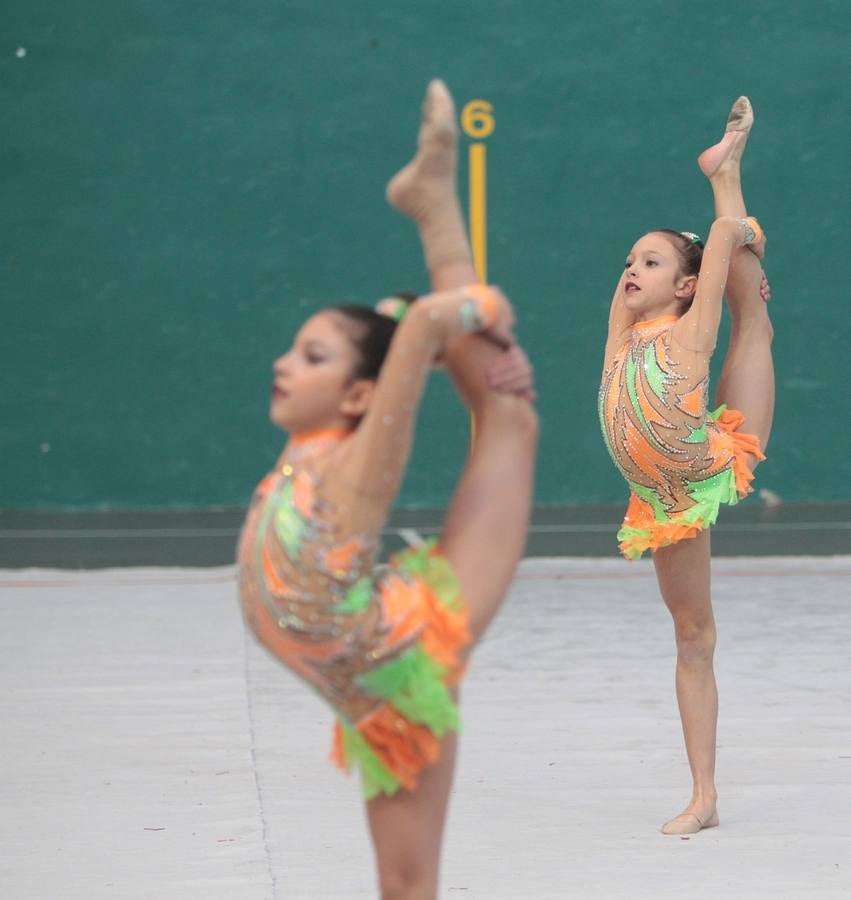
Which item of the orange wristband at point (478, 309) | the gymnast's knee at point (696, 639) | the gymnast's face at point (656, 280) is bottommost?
the gymnast's knee at point (696, 639)

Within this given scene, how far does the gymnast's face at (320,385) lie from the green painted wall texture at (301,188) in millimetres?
8208

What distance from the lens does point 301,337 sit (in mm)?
2578

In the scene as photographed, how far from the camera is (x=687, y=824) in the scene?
4105 millimetres

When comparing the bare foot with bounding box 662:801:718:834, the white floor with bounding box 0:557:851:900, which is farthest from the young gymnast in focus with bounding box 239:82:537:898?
the bare foot with bounding box 662:801:718:834

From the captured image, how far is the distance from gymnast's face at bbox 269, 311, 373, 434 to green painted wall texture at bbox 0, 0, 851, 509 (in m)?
8.21

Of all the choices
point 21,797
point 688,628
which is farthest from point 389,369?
point 21,797

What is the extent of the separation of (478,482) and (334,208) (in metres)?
8.54

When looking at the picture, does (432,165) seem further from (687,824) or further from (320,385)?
(687,824)

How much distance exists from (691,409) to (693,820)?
3.36ft

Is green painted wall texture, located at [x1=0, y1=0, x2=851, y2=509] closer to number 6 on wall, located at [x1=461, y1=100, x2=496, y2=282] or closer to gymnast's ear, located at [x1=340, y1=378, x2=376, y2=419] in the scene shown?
number 6 on wall, located at [x1=461, y1=100, x2=496, y2=282]

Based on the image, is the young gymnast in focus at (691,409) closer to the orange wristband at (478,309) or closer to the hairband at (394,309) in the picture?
the hairband at (394,309)

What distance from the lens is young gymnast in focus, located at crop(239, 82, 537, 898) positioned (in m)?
2.44

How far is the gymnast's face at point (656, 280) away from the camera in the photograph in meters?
4.19

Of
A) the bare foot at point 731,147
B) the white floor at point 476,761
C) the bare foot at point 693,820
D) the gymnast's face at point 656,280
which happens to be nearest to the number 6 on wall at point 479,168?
the white floor at point 476,761
